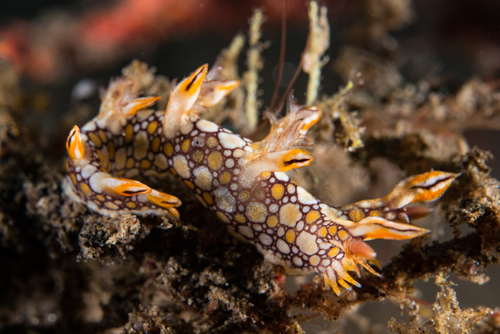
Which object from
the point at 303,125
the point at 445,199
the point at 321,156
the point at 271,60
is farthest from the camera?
the point at 271,60

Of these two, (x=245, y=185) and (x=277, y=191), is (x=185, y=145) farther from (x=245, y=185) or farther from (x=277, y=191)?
(x=277, y=191)

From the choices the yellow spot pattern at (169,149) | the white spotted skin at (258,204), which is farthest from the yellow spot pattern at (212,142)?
the yellow spot pattern at (169,149)

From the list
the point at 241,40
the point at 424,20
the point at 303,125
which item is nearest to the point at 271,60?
the point at 241,40

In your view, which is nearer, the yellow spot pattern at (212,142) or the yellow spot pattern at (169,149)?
the yellow spot pattern at (212,142)

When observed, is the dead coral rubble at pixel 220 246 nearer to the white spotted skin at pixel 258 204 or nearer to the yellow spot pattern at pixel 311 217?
the white spotted skin at pixel 258 204

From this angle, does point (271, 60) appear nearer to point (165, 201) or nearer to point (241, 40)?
point (241, 40)

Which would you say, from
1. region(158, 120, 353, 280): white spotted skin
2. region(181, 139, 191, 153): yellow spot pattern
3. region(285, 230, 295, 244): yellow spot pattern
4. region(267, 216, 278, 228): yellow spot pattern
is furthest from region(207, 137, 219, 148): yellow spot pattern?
region(285, 230, 295, 244): yellow spot pattern

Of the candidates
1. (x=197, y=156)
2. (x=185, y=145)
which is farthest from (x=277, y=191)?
(x=185, y=145)

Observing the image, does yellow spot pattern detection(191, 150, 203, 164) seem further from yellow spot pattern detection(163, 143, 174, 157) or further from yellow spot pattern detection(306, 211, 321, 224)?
yellow spot pattern detection(306, 211, 321, 224)

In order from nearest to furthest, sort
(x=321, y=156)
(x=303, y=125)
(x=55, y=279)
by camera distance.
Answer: (x=303, y=125) < (x=321, y=156) < (x=55, y=279)
